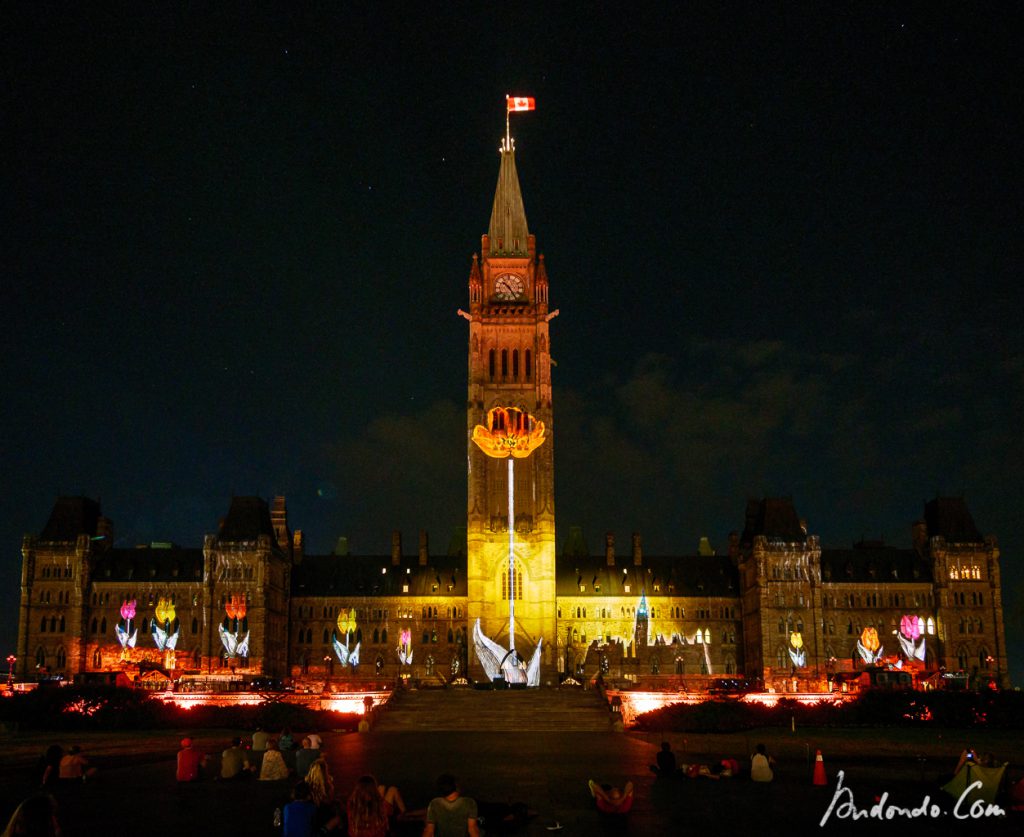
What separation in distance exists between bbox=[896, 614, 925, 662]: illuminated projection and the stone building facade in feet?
1.02

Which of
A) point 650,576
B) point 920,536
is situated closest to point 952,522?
point 920,536

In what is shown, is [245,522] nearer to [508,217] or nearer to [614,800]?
[508,217]

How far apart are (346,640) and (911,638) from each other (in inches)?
2204

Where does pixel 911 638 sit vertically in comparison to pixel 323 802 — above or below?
above

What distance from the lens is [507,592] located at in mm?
117375

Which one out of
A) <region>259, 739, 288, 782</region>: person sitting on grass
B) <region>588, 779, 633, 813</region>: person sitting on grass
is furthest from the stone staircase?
<region>588, 779, 633, 813</region>: person sitting on grass

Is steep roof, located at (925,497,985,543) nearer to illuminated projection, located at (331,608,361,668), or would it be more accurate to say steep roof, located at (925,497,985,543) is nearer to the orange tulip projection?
the orange tulip projection

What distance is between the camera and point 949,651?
4754 inches

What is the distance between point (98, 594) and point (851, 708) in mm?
83716

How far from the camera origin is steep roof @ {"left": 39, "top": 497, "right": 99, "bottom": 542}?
123312 mm

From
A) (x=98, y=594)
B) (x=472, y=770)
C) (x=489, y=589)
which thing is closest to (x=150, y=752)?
(x=472, y=770)

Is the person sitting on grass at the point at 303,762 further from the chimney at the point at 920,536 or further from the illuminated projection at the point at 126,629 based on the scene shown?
the chimney at the point at 920,536

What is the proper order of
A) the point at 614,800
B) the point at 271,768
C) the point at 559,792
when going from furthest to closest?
the point at 271,768 < the point at 559,792 < the point at 614,800

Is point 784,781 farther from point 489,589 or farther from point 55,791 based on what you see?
point 489,589
